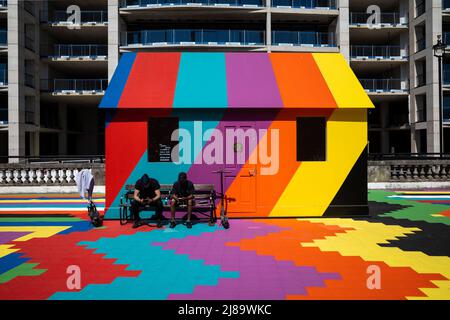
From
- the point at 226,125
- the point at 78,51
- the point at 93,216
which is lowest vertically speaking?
the point at 93,216

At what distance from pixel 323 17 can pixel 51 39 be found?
1026 inches

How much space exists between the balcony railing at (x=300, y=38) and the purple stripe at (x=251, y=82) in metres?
22.8

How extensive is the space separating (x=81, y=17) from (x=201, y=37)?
1207cm

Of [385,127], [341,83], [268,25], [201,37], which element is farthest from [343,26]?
[341,83]

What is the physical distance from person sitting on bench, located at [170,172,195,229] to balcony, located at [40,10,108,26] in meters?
28.8

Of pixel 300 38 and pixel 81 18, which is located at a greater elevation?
pixel 81 18

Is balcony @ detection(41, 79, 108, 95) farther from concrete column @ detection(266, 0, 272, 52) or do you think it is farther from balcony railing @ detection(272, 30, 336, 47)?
balcony railing @ detection(272, 30, 336, 47)

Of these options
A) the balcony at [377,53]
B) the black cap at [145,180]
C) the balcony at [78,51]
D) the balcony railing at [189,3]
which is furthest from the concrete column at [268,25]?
the black cap at [145,180]

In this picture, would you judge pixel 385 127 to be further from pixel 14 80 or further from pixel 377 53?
pixel 14 80

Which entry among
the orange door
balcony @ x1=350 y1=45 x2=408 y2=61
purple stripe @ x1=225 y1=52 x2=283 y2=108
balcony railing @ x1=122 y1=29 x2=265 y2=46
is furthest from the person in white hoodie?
balcony @ x1=350 y1=45 x2=408 y2=61

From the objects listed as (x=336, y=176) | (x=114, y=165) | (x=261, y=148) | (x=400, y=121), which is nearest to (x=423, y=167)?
(x=336, y=176)

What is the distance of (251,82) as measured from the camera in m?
10.7

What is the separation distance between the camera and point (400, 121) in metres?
35.8
